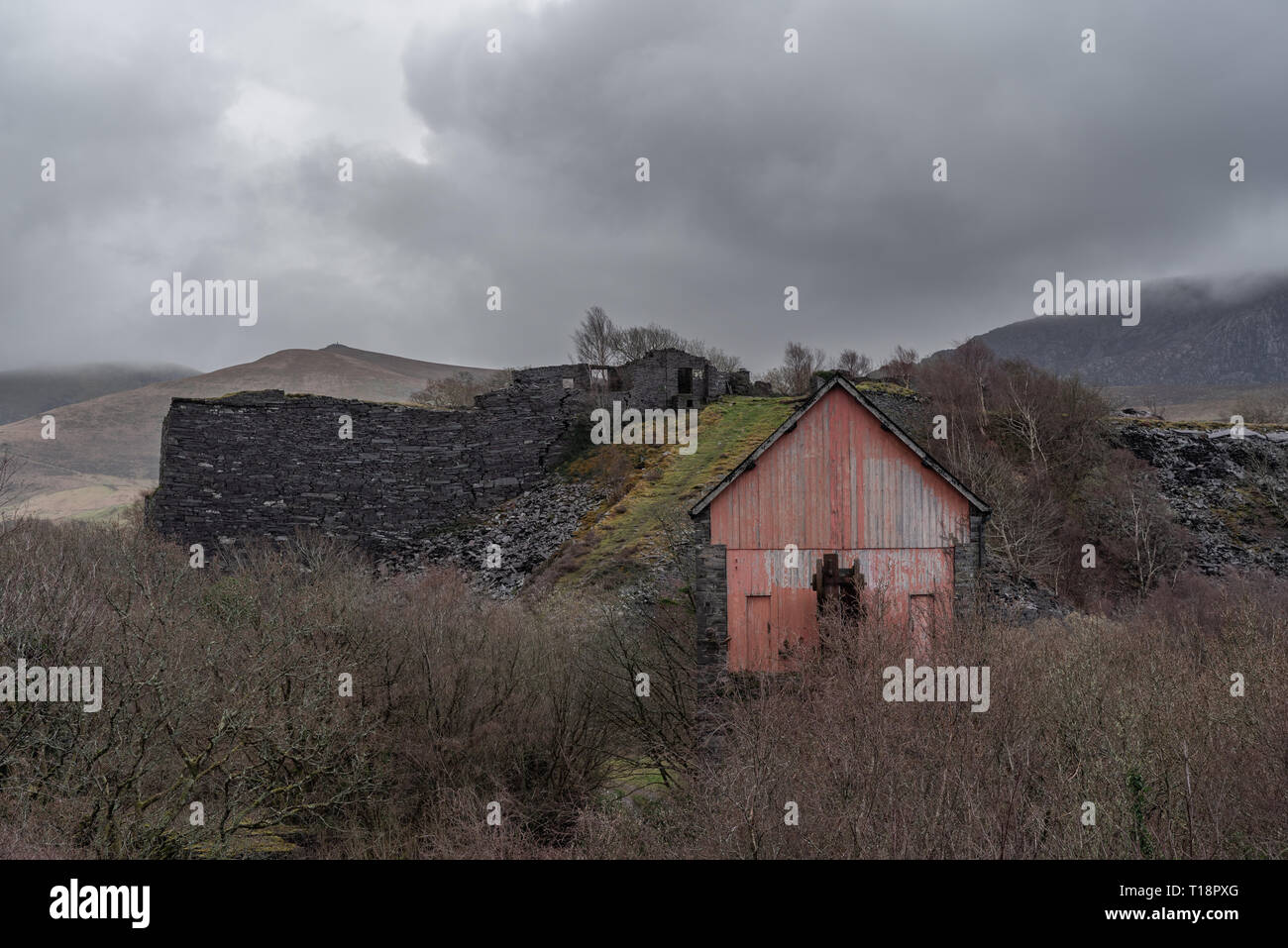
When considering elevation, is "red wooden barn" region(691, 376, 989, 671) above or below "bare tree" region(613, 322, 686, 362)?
below

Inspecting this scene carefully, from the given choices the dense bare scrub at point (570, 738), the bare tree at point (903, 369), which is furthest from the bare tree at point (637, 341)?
the dense bare scrub at point (570, 738)

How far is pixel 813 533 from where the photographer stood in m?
15.1

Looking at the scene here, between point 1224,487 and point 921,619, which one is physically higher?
point 1224,487

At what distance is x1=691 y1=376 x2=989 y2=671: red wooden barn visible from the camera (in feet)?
49.4

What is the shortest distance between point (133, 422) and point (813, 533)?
173 meters

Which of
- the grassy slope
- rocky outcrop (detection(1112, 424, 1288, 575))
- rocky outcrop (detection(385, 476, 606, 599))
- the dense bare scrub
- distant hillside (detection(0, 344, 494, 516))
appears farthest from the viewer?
distant hillside (detection(0, 344, 494, 516))

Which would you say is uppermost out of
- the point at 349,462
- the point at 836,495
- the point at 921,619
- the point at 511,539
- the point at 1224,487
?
the point at 349,462

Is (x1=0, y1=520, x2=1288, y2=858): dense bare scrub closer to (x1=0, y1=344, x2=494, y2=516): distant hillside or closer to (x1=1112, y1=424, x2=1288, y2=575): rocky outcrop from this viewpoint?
(x1=1112, y1=424, x2=1288, y2=575): rocky outcrop

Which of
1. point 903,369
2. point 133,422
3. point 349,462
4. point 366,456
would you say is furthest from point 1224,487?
point 133,422

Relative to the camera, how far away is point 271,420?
3162cm

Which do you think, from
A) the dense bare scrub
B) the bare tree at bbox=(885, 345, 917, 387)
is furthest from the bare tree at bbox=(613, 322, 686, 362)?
the dense bare scrub

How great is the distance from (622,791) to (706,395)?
24.2 m

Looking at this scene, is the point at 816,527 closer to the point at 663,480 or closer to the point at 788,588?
the point at 788,588

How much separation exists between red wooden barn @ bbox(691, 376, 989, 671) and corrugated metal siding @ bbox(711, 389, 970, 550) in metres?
0.02
